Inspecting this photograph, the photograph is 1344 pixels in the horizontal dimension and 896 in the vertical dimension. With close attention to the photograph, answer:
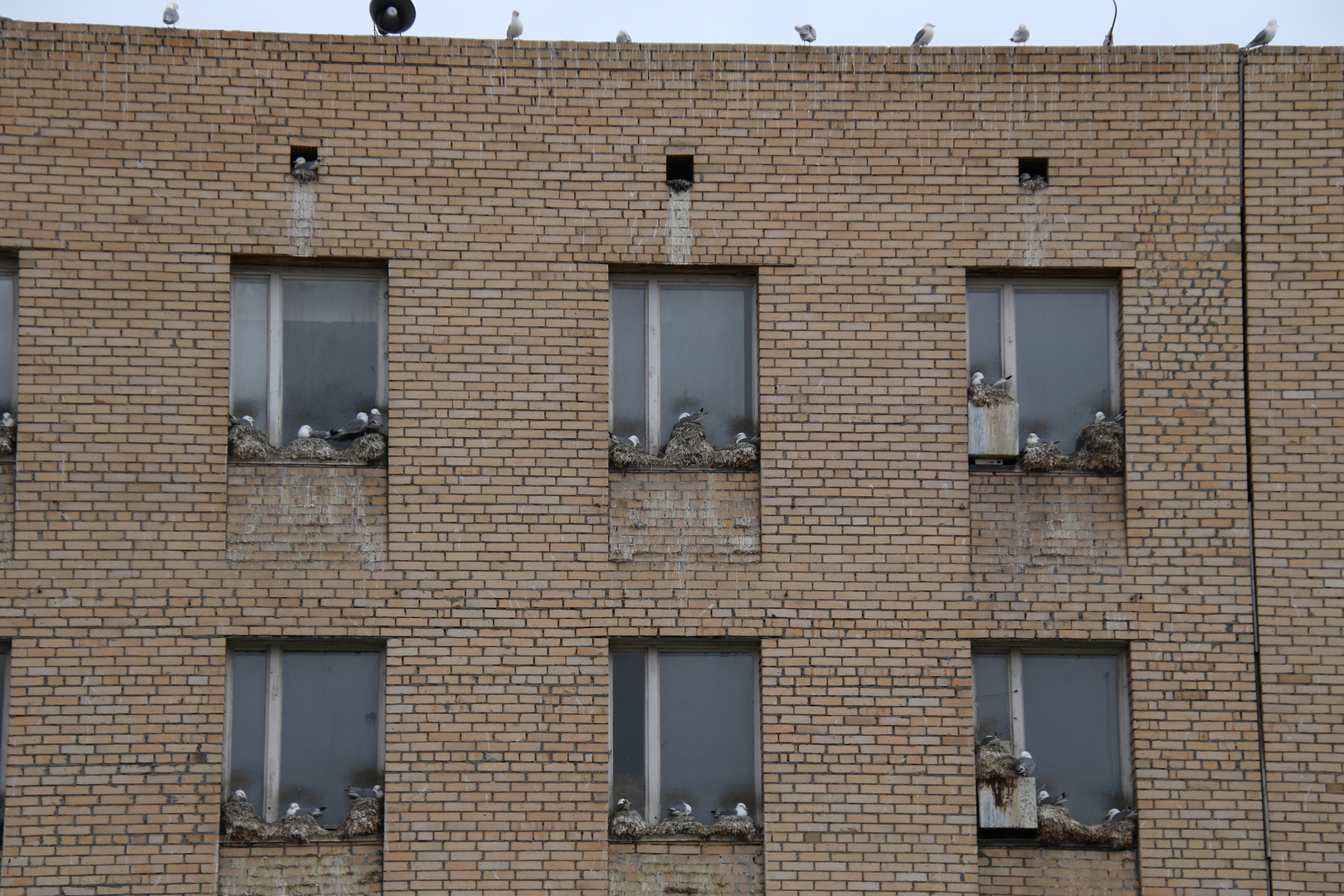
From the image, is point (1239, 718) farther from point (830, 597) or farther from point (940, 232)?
point (940, 232)

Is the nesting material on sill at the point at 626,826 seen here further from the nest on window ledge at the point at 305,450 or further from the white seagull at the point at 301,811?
the nest on window ledge at the point at 305,450

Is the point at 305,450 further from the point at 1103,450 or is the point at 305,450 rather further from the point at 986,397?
the point at 1103,450

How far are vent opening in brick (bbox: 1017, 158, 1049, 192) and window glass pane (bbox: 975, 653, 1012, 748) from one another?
346cm

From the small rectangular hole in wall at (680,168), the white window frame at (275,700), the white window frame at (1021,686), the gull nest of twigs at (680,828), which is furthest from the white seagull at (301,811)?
the small rectangular hole in wall at (680,168)

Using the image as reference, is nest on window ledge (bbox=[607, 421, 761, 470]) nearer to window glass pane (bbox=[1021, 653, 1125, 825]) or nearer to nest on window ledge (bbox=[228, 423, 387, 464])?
nest on window ledge (bbox=[228, 423, 387, 464])

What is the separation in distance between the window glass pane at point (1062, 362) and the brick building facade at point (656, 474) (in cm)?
26

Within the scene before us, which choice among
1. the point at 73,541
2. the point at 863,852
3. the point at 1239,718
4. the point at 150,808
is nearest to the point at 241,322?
the point at 73,541

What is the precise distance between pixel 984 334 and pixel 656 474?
8.84ft

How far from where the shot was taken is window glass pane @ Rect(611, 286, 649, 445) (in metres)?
9.00

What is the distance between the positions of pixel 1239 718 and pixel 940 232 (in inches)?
157

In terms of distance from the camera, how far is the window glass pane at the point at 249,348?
888 centimetres

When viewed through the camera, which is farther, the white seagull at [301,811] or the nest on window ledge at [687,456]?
the nest on window ledge at [687,456]

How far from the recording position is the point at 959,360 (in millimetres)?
8883

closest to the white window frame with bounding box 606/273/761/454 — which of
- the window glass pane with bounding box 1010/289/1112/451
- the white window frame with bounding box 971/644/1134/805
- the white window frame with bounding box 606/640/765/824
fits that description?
the white window frame with bounding box 606/640/765/824
